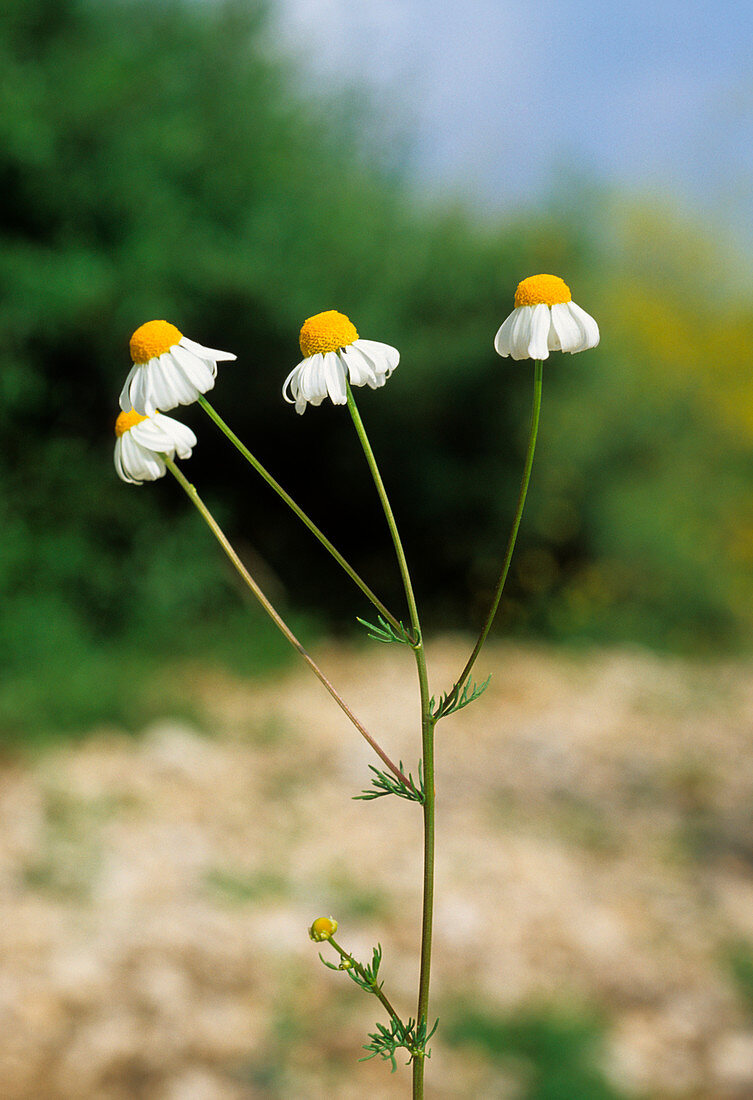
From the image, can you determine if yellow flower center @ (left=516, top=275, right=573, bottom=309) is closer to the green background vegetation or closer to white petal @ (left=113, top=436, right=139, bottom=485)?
white petal @ (left=113, top=436, right=139, bottom=485)

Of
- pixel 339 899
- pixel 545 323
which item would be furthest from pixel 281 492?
pixel 339 899

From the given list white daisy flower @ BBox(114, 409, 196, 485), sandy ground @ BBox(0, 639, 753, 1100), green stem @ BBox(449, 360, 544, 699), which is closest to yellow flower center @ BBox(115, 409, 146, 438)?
A: white daisy flower @ BBox(114, 409, 196, 485)

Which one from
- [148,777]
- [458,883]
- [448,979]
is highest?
[148,777]

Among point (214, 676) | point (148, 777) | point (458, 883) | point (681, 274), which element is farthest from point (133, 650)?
point (681, 274)

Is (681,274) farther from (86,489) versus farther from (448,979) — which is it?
(448,979)

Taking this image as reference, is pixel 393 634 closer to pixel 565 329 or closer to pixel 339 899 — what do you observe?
pixel 565 329

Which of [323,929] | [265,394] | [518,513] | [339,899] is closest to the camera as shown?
[518,513]
